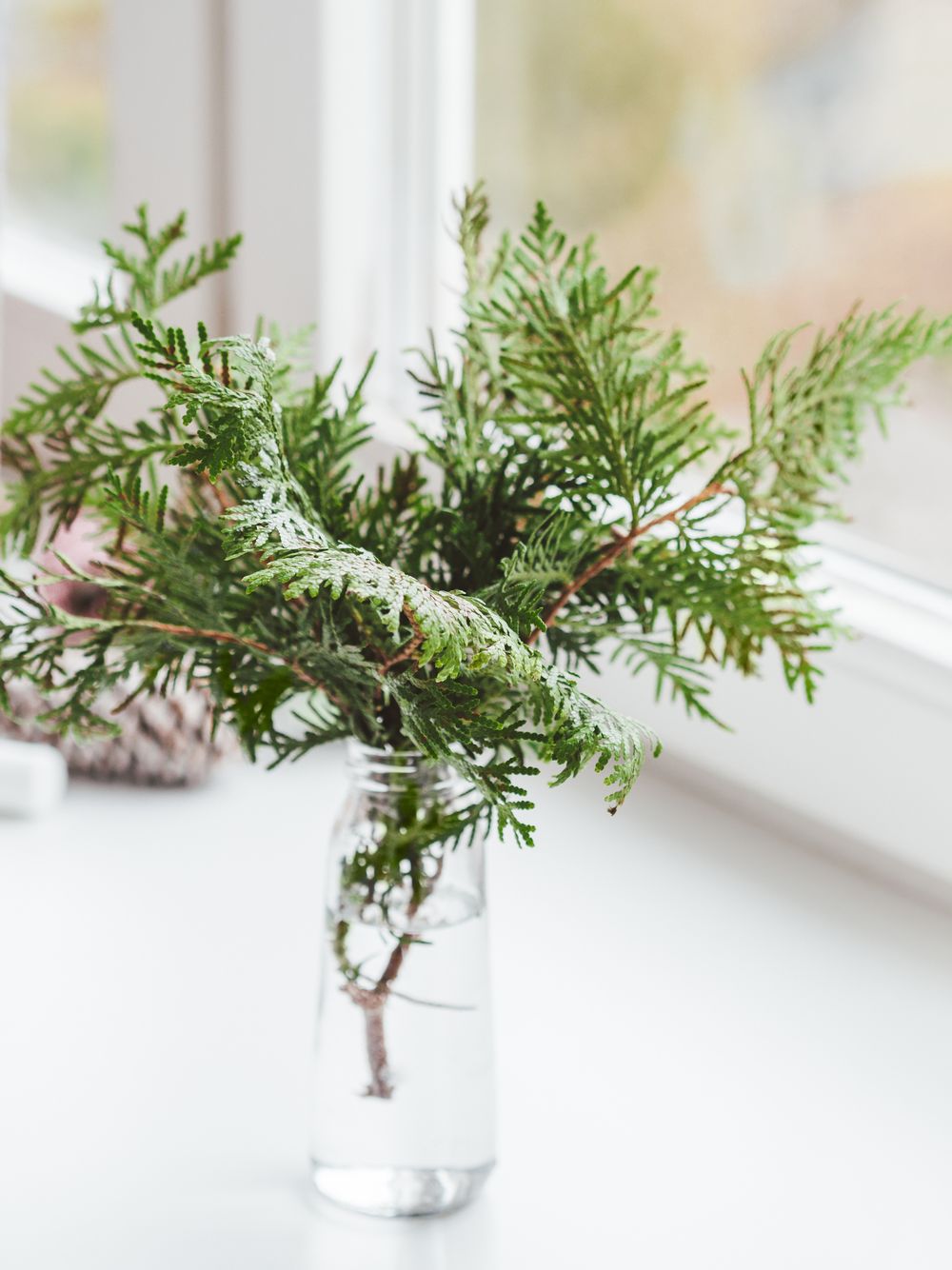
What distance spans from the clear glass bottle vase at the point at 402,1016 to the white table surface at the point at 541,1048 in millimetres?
17

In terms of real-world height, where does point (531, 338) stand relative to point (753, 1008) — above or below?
above

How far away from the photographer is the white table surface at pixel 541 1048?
0.53 metres

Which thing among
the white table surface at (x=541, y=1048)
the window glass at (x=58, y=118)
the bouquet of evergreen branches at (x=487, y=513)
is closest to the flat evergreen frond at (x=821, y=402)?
the bouquet of evergreen branches at (x=487, y=513)

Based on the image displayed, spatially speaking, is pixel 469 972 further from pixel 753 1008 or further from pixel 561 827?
pixel 561 827

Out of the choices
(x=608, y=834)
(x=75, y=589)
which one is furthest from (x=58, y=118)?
(x=608, y=834)

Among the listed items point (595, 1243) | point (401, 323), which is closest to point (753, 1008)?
point (595, 1243)

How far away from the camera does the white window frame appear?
0.77 meters

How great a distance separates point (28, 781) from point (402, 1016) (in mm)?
375

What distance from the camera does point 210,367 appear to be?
396 millimetres

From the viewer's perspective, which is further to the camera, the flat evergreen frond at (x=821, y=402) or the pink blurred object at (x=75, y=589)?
the pink blurred object at (x=75, y=589)

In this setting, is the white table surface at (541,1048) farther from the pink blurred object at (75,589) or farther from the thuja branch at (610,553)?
the thuja branch at (610,553)

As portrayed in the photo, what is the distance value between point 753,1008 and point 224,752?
340 mm

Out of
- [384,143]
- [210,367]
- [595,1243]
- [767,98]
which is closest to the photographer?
[210,367]

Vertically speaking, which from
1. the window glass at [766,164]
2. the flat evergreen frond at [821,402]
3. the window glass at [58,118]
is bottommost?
the flat evergreen frond at [821,402]
